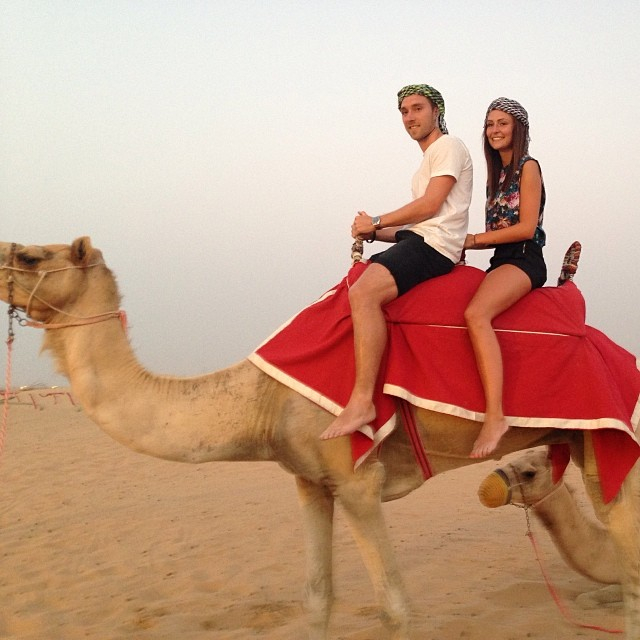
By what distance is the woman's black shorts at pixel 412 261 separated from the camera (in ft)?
13.6

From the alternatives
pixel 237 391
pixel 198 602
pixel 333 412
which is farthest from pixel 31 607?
pixel 333 412

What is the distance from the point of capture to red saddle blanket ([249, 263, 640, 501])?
4012mm

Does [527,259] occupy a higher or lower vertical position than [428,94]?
lower

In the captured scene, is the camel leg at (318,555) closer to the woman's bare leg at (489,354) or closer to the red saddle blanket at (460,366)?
the red saddle blanket at (460,366)

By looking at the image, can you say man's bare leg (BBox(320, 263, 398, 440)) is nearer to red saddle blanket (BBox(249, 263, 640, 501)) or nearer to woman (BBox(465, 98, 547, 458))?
red saddle blanket (BBox(249, 263, 640, 501))

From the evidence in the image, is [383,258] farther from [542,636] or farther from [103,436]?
[103,436]

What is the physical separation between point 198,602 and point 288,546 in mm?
2030

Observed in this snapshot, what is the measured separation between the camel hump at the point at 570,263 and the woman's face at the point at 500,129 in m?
0.84

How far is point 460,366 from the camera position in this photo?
4.14 metres

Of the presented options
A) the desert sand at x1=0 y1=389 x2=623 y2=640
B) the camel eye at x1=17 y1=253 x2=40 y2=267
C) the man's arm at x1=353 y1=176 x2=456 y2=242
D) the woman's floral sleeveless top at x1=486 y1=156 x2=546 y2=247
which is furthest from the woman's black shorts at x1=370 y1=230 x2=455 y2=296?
the desert sand at x1=0 y1=389 x2=623 y2=640

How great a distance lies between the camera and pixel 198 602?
622 cm

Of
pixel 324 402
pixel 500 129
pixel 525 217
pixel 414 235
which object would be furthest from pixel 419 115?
pixel 324 402

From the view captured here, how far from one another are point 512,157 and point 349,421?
6.81 ft

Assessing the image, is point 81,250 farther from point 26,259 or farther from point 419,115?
point 419,115
